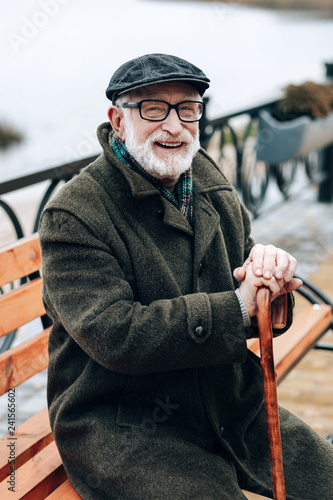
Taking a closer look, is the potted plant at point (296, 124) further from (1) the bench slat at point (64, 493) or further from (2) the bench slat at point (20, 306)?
(1) the bench slat at point (64, 493)

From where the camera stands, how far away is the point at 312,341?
3.22 m

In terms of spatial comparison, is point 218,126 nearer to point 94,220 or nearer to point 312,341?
point 312,341

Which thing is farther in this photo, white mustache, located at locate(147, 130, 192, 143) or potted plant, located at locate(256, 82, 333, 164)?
potted plant, located at locate(256, 82, 333, 164)

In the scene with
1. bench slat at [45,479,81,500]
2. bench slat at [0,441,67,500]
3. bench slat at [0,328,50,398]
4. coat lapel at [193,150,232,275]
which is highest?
coat lapel at [193,150,232,275]

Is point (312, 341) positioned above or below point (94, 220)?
below

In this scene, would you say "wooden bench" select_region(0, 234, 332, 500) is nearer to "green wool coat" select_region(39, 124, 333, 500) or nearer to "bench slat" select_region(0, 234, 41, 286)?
"bench slat" select_region(0, 234, 41, 286)

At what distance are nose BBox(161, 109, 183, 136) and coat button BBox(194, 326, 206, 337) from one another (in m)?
0.55

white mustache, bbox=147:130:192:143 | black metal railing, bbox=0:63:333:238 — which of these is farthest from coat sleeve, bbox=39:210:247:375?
black metal railing, bbox=0:63:333:238

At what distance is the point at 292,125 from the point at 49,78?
1723 centimetres

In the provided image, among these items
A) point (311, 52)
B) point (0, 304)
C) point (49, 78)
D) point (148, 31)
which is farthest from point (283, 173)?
point (148, 31)

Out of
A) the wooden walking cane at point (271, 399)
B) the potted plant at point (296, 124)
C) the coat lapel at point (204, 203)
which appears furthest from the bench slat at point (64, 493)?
the potted plant at point (296, 124)

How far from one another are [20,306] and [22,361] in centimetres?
20

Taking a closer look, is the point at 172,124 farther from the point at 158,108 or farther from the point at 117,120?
the point at 117,120

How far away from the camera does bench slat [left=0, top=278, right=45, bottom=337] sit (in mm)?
2361
